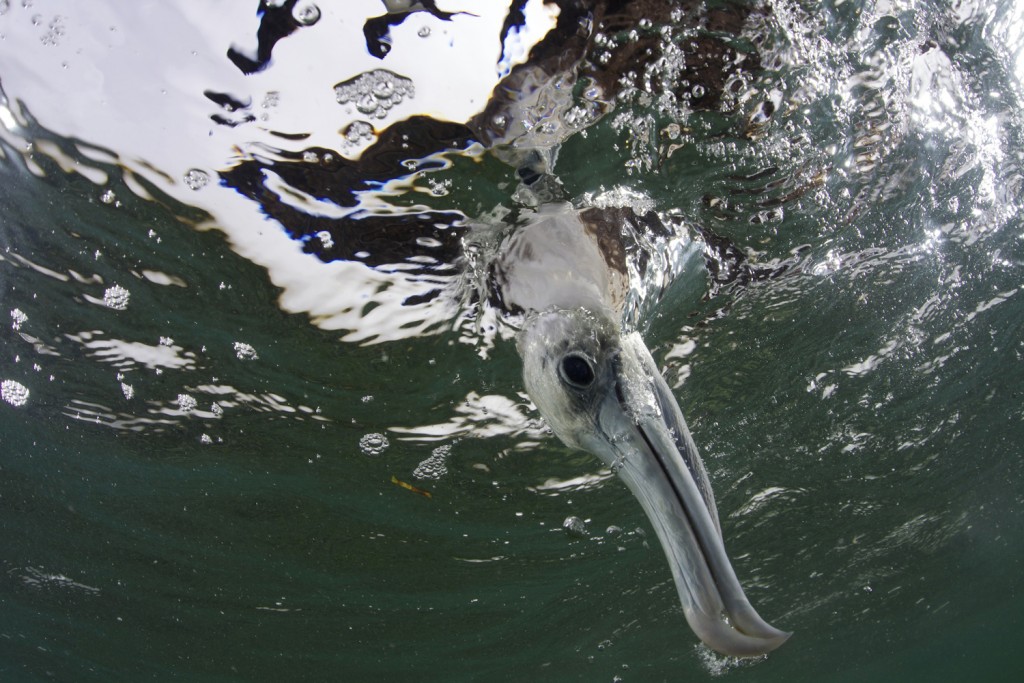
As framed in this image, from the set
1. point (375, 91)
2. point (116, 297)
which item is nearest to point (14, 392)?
point (116, 297)

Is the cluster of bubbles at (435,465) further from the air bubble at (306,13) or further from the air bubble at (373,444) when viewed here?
the air bubble at (306,13)

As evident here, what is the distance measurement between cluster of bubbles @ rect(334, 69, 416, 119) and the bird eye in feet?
6.22

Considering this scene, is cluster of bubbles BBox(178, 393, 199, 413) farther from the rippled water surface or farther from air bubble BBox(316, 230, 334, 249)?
air bubble BBox(316, 230, 334, 249)

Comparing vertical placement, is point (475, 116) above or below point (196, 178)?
below

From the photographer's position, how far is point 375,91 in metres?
3.79

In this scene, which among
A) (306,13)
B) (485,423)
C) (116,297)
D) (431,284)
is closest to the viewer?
(306,13)

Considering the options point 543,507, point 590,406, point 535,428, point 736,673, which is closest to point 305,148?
point 590,406

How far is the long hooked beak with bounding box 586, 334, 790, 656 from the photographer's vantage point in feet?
9.35

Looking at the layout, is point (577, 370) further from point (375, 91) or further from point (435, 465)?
point (435, 465)

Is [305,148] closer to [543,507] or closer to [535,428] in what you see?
[535,428]

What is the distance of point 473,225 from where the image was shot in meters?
4.96

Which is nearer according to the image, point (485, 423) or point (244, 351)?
point (244, 351)

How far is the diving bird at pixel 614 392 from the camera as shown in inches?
117

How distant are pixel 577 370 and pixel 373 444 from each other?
216 inches
